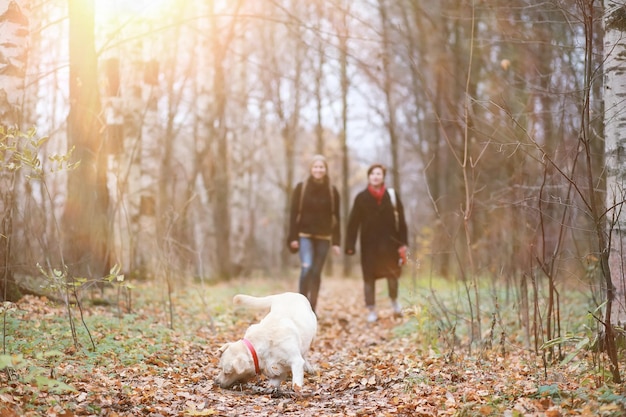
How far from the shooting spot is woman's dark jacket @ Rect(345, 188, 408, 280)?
9.38 metres

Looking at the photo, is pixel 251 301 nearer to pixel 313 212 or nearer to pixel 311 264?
pixel 311 264

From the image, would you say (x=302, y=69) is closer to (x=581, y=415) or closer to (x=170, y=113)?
(x=170, y=113)

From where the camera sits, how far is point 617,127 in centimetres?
532

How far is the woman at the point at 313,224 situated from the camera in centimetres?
893

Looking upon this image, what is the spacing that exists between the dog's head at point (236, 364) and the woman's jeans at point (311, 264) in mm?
3812

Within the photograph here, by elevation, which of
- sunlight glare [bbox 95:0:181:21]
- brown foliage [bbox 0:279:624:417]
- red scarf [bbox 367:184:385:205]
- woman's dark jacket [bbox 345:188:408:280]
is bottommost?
brown foliage [bbox 0:279:624:417]

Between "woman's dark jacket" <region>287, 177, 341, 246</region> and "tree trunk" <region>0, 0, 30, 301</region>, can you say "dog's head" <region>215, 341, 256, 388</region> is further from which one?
"woman's dark jacket" <region>287, 177, 341, 246</region>

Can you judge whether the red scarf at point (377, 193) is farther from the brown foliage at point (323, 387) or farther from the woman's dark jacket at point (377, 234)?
the brown foliage at point (323, 387)

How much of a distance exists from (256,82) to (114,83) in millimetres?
10677

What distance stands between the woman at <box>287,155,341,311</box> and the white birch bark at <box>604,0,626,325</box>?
431 centimetres

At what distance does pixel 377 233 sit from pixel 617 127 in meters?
4.61

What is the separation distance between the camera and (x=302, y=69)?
844 inches

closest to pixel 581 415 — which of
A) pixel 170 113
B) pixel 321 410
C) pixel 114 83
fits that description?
pixel 321 410

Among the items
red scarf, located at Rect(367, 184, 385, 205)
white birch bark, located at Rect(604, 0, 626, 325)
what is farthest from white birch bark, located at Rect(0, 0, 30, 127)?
white birch bark, located at Rect(604, 0, 626, 325)
